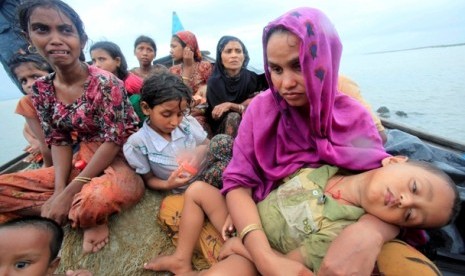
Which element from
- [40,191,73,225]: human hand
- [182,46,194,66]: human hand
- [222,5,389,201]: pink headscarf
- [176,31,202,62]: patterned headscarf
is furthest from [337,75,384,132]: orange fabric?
[176,31,202,62]: patterned headscarf

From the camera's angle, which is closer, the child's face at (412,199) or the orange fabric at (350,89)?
the child's face at (412,199)

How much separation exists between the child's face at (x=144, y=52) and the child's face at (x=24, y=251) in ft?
10.1

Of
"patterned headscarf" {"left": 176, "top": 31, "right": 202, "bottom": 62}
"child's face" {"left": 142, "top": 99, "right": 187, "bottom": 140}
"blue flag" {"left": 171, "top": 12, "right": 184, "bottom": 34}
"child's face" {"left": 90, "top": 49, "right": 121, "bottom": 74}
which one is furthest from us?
"blue flag" {"left": 171, "top": 12, "right": 184, "bottom": 34}

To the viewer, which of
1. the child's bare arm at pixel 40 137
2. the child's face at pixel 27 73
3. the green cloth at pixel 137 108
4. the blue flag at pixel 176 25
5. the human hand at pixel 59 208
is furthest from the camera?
the blue flag at pixel 176 25

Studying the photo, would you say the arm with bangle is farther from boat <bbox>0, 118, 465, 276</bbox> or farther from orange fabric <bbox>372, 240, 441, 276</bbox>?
orange fabric <bbox>372, 240, 441, 276</bbox>

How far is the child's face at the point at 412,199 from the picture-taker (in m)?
1.10

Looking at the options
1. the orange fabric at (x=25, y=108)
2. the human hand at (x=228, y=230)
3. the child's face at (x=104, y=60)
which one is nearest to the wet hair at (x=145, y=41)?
the child's face at (x=104, y=60)

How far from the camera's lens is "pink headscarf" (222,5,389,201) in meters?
1.21

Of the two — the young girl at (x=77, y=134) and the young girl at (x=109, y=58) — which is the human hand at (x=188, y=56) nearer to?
the young girl at (x=109, y=58)

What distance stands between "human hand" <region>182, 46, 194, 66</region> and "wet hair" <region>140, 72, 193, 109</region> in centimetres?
227

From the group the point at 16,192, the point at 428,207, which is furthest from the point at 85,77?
the point at 428,207

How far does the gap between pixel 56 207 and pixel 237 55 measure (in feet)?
7.20

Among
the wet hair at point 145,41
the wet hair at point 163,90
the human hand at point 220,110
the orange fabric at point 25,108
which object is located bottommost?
the human hand at point 220,110

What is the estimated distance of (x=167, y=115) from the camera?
1.86m
